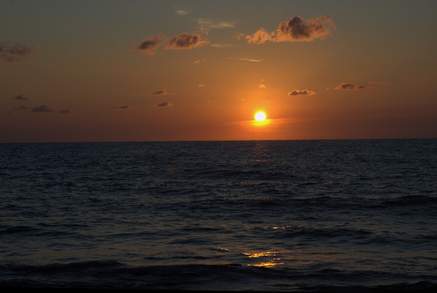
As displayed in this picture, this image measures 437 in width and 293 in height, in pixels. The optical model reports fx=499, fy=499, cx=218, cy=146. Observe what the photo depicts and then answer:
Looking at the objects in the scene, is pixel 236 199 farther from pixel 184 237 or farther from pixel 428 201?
pixel 184 237

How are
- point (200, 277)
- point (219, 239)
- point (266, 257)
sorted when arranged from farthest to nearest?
point (219, 239) → point (266, 257) → point (200, 277)

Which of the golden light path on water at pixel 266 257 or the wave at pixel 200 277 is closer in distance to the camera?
the wave at pixel 200 277

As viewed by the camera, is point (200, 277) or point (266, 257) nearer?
point (200, 277)

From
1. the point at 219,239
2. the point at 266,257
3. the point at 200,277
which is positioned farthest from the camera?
the point at 219,239

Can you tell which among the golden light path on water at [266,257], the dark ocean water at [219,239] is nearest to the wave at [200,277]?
the dark ocean water at [219,239]

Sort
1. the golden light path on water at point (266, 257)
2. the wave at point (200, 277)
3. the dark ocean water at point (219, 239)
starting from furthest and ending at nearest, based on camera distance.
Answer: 1. the golden light path on water at point (266, 257)
2. the dark ocean water at point (219, 239)
3. the wave at point (200, 277)

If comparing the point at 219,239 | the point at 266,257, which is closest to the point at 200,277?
the point at 266,257

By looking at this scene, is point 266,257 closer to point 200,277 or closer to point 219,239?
point 200,277

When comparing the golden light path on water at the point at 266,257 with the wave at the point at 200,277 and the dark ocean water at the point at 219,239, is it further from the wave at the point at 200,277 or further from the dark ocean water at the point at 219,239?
the wave at the point at 200,277

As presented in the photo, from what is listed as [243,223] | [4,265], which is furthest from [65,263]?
[243,223]

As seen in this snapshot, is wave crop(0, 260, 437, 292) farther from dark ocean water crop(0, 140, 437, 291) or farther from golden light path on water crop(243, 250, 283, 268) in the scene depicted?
golden light path on water crop(243, 250, 283, 268)

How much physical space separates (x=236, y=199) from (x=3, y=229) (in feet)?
46.6

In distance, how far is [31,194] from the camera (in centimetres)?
3253

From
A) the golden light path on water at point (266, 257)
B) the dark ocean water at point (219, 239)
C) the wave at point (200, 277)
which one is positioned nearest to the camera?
the wave at point (200, 277)
